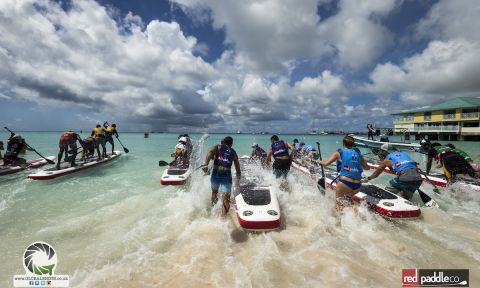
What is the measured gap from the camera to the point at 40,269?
4242mm

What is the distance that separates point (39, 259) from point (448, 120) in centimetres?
5514

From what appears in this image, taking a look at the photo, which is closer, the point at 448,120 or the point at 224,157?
the point at 224,157

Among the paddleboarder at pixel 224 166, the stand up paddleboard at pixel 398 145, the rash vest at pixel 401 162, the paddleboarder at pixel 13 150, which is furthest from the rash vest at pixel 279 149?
the stand up paddleboard at pixel 398 145

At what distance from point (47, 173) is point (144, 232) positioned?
8961mm

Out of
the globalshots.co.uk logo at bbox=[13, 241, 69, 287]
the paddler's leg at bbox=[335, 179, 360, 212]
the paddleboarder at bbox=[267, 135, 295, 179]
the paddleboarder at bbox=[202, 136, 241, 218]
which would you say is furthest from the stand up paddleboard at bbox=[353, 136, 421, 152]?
the globalshots.co.uk logo at bbox=[13, 241, 69, 287]

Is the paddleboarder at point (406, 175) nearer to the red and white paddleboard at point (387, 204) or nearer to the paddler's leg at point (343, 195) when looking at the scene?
the red and white paddleboard at point (387, 204)

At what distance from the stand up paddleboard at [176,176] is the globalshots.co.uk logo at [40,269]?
203 inches

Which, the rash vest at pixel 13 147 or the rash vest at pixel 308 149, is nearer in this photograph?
the rash vest at pixel 13 147

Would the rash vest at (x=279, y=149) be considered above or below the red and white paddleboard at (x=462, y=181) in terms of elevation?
above

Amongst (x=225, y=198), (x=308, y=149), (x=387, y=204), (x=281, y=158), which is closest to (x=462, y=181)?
(x=387, y=204)

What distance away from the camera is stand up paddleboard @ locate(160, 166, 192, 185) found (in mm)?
10047

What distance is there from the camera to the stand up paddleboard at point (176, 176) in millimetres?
10047

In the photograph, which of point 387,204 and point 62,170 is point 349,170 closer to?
point 387,204

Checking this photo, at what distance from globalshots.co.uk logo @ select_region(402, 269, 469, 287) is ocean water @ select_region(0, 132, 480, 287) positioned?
129mm
